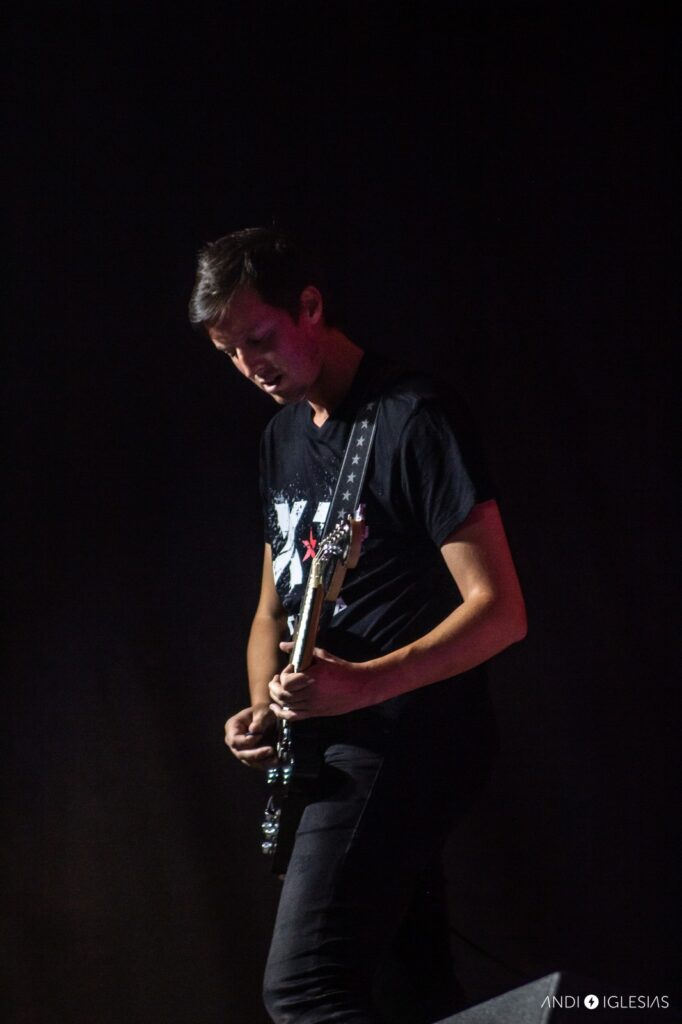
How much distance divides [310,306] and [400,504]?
0.39 meters

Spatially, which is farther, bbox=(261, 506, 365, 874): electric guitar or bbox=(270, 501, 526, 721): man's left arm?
bbox=(261, 506, 365, 874): electric guitar

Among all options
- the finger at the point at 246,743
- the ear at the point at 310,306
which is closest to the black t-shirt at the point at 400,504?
the ear at the point at 310,306

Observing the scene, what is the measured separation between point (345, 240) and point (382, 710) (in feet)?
4.23

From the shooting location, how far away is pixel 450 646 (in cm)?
164

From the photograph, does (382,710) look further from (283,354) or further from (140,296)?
(140,296)

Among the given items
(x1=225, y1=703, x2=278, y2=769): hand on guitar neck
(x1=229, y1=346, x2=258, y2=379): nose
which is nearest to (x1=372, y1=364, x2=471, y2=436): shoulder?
(x1=229, y1=346, x2=258, y2=379): nose

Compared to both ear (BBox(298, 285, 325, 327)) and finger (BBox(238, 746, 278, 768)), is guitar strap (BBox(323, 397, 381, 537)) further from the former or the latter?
finger (BBox(238, 746, 278, 768))

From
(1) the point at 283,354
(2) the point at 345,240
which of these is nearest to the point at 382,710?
(1) the point at 283,354

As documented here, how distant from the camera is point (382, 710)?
1706mm

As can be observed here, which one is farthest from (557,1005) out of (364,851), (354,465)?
(354,465)

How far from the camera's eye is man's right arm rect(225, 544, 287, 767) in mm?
1927

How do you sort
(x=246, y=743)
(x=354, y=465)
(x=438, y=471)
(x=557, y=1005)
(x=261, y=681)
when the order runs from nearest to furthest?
(x=557, y=1005) → (x=438, y=471) → (x=354, y=465) → (x=246, y=743) → (x=261, y=681)

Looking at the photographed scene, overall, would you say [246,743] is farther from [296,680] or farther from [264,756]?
[296,680]

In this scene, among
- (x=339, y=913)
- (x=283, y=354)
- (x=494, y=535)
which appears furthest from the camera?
(x=283, y=354)
